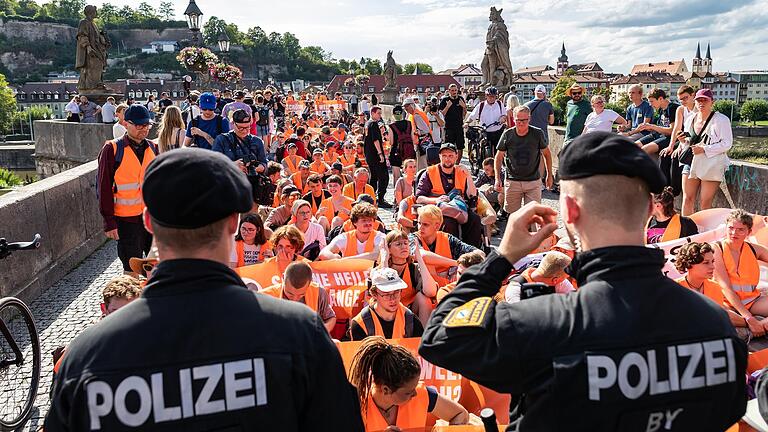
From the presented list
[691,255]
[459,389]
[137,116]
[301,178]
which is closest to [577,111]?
[301,178]

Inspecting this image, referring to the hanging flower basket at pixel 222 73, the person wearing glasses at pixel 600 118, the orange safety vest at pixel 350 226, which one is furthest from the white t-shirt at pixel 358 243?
the hanging flower basket at pixel 222 73

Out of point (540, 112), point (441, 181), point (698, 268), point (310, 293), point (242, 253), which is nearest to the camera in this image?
point (310, 293)

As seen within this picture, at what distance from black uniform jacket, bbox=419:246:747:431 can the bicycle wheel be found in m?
4.04

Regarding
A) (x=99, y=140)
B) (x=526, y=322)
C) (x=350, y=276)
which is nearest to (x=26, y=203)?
(x=350, y=276)

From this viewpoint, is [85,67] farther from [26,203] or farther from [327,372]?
[327,372]

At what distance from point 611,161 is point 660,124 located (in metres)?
9.47

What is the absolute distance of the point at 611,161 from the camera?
5.88ft

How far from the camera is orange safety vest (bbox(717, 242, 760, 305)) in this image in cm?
620

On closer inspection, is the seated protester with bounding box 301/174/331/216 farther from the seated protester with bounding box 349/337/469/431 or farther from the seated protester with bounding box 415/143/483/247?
the seated protester with bounding box 349/337/469/431

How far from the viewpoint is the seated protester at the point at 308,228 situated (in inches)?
293

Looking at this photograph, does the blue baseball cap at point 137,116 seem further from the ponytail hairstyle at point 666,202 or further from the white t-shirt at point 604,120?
the white t-shirt at point 604,120

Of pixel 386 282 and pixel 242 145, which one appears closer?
pixel 386 282

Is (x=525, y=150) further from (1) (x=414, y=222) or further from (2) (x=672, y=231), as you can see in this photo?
(2) (x=672, y=231)

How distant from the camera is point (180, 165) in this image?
1.68m
